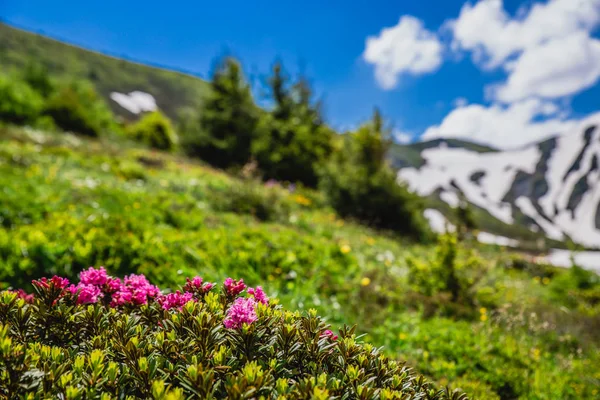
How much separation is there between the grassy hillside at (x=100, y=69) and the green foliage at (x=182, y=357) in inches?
2764

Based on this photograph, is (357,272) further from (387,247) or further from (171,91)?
(171,91)

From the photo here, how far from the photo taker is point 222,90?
1894 cm

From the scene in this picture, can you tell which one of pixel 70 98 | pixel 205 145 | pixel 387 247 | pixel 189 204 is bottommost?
pixel 387 247

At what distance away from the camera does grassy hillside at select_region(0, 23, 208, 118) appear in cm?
7000

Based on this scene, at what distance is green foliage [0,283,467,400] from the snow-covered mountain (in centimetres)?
3913

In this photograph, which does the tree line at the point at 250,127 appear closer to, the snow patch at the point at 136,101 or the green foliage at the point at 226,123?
the green foliage at the point at 226,123

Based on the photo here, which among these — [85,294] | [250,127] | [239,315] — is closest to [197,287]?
[239,315]

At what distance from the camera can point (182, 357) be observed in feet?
4.03

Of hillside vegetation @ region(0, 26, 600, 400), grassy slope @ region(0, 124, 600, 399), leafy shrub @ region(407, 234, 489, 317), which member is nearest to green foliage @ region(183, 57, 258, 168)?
hillside vegetation @ region(0, 26, 600, 400)

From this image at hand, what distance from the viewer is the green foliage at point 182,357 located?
1103 mm

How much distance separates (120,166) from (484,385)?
10271 millimetres

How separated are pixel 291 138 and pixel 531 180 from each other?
146ft

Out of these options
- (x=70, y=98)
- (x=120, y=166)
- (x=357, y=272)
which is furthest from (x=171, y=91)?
(x=357, y=272)

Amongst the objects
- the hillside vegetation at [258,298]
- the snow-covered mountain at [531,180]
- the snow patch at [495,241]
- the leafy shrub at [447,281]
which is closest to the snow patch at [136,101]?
the snow-covered mountain at [531,180]
